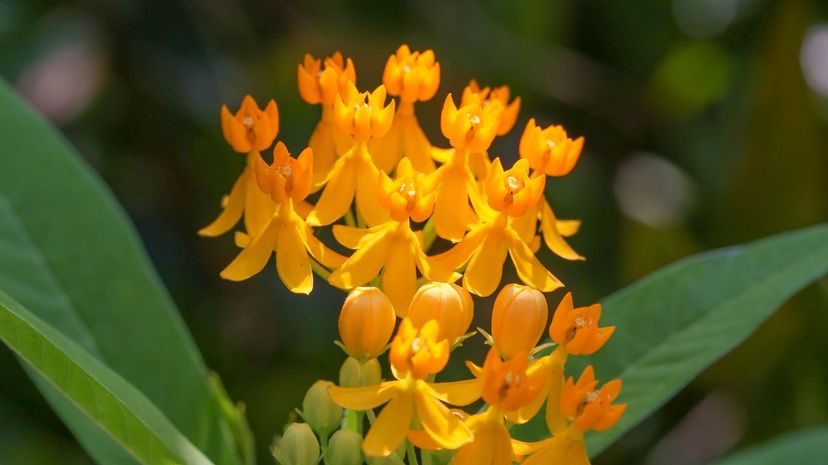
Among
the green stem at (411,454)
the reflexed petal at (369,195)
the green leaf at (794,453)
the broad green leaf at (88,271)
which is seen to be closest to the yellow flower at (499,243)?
the reflexed petal at (369,195)

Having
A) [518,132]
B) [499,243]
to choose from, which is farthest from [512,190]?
[518,132]

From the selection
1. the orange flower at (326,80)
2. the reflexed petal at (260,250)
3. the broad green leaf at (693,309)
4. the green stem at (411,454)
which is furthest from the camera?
the broad green leaf at (693,309)

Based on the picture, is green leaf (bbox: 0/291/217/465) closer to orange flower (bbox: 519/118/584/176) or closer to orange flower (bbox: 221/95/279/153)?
orange flower (bbox: 221/95/279/153)

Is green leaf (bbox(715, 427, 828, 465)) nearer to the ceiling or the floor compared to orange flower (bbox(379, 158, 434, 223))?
nearer to the ceiling

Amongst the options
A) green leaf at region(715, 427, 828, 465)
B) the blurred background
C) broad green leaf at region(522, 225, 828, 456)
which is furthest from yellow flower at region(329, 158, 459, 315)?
the blurred background

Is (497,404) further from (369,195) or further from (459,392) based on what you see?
(369,195)

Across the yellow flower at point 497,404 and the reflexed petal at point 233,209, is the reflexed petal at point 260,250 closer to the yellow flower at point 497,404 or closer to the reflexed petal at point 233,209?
the reflexed petal at point 233,209
